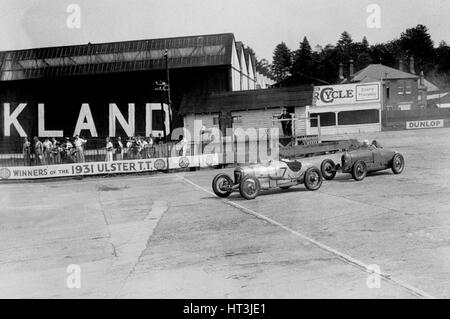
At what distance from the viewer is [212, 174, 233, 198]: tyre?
14.9 meters

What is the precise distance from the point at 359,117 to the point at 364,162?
36.8 m

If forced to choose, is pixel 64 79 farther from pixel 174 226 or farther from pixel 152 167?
pixel 174 226

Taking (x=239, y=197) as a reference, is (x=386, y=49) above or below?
above

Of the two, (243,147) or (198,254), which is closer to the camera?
(198,254)

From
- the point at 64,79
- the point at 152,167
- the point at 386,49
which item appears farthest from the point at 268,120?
the point at 386,49

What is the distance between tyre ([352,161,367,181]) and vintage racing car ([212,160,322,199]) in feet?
6.34

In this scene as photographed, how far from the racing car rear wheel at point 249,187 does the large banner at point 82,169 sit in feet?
46.6

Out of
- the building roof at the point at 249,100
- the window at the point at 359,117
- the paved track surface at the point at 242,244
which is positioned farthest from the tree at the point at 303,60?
the paved track surface at the point at 242,244

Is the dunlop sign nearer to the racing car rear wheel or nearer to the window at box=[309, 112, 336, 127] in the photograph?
the window at box=[309, 112, 336, 127]

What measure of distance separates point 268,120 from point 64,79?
21.4 metres

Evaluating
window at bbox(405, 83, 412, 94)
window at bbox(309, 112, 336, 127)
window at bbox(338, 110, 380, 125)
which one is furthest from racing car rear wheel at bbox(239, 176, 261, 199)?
window at bbox(405, 83, 412, 94)

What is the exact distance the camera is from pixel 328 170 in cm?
1764
